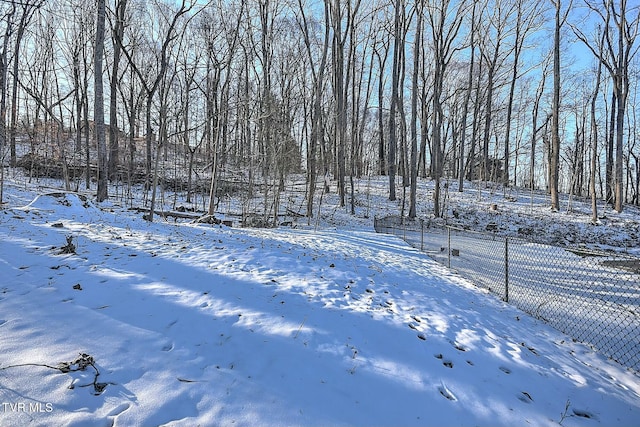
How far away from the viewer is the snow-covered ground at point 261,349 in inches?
85.3

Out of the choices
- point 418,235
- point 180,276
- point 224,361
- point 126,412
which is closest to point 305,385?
point 224,361

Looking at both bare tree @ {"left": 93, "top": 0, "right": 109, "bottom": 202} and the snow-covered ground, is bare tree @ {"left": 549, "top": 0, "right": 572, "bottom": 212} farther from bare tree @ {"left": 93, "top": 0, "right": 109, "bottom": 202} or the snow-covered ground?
bare tree @ {"left": 93, "top": 0, "right": 109, "bottom": 202}

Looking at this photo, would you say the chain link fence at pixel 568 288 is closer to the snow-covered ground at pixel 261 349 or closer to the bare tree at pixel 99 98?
the snow-covered ground at pixel 261 349

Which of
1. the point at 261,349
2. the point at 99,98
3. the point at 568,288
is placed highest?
the point at 99,98

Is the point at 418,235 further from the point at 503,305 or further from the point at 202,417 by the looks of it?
the point at 202,417

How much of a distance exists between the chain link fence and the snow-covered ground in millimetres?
530

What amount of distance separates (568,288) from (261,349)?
22.3ft

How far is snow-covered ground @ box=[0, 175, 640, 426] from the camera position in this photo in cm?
217

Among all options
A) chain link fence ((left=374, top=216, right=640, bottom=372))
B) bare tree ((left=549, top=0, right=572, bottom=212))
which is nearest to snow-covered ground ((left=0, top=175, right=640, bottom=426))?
chain link fence ((left=374, top=216, right=640, bottom=372))

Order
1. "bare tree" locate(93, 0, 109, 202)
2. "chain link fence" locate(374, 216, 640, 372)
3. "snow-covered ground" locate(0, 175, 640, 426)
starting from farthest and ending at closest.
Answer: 1. "bare tree" locate(93, 0, 109, 202)
2. "chain link fence" locate(374, 216, 640, 372)
3. "snow-covered ground" locate(0, 175, 640, 426)

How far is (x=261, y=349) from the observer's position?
288cm

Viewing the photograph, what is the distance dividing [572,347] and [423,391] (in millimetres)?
2541

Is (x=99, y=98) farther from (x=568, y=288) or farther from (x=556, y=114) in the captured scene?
(x=556, y=114)

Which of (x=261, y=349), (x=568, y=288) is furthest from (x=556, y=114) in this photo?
(x=261, y=349)
